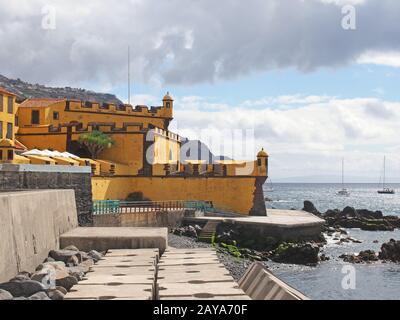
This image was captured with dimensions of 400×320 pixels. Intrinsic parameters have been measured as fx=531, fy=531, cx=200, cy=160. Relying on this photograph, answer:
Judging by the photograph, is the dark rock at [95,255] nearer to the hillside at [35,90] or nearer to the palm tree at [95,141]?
the palm tree at [95,141]

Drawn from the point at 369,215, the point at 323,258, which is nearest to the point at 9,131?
the point at 323,258

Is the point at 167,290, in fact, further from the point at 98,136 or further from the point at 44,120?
the point at 44,120

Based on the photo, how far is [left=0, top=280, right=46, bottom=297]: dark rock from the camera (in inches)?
436

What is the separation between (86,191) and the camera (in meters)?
26.9

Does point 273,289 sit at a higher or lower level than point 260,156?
lower

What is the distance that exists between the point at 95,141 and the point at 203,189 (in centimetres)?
883

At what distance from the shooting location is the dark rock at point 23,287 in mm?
11062

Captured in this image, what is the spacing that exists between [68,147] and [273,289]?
107 feet

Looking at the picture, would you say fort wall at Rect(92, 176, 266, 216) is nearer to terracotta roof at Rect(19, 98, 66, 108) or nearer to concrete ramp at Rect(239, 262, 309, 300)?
terracotta roof at Rect(19, 98, 66, 108)

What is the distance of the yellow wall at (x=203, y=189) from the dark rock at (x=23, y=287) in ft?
92.1

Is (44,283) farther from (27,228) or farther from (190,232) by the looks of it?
(190,232)

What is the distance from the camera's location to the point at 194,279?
39.5 ft
